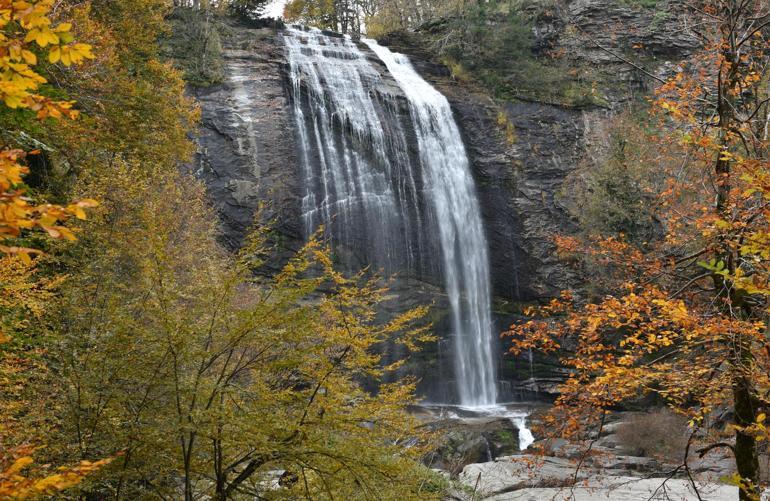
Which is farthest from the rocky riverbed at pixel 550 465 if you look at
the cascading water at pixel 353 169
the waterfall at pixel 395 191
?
the cascading water at pixel 353 169

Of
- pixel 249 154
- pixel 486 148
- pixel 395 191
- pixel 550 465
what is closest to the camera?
pixel 550 465

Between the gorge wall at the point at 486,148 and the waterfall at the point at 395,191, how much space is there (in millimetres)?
474

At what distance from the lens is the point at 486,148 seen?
28.2 m

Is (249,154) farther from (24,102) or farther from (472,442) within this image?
(24,102)

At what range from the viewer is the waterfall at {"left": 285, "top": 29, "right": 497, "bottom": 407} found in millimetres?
24453

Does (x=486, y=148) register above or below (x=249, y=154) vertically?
below

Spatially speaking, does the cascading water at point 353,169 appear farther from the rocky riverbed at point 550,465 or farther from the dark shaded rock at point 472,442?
the dark shaded rock at point 472,442

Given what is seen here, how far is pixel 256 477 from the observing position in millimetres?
5641

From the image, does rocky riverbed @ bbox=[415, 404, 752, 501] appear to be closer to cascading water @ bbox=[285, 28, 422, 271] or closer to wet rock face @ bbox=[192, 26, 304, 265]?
cascading water @ bbox=[285, 28, 422, 271]

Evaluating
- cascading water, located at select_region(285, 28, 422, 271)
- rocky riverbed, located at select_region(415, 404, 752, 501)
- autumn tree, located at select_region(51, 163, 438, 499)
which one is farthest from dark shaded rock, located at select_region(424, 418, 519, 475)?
autumn tree, located at select_region(51, 163, 438, 499)

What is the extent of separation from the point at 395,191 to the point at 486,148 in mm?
5654

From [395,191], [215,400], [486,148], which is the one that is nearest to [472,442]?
[395,191]

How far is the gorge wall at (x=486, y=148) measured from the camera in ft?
Result: 77.8

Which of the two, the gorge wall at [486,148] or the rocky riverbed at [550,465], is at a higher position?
the gorge wall at [486,148]
